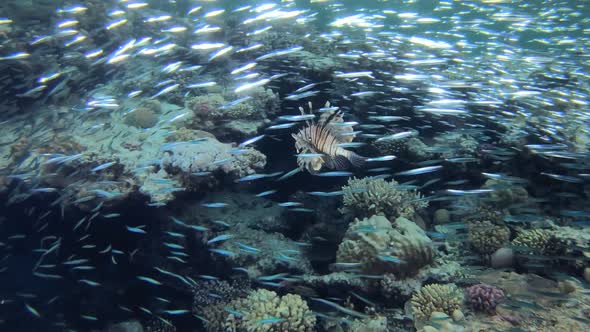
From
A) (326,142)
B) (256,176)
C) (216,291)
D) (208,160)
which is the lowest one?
(216,291)

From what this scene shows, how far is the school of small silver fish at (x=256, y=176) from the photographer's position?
5332mm

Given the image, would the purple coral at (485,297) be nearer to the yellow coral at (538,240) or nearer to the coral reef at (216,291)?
the yellow coral at (538,240)

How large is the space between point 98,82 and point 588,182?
15865mm

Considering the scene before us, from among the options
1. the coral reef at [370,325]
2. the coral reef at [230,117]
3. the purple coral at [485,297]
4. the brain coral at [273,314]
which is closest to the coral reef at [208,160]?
the coral reef at [230,117]

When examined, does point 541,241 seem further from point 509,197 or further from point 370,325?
point 370,325

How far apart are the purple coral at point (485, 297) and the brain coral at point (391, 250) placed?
2.67ft

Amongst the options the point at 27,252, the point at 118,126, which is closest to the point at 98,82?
the point at 118,126

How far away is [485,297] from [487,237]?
5.77 feet

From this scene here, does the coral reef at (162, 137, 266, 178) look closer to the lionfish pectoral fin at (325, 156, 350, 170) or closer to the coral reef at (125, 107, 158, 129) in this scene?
the lionfish pectoral fin at (325, 156, 350, 170)

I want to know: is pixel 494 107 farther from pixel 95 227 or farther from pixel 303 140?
pixel 95 227

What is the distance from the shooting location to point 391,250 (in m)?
4.83

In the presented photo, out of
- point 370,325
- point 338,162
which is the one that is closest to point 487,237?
point 370,325

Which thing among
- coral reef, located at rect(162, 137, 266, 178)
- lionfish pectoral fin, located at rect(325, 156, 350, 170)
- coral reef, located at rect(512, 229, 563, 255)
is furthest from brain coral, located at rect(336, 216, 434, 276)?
coral reef, located at rect(162, 137, 266, 178)

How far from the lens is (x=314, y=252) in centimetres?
646
